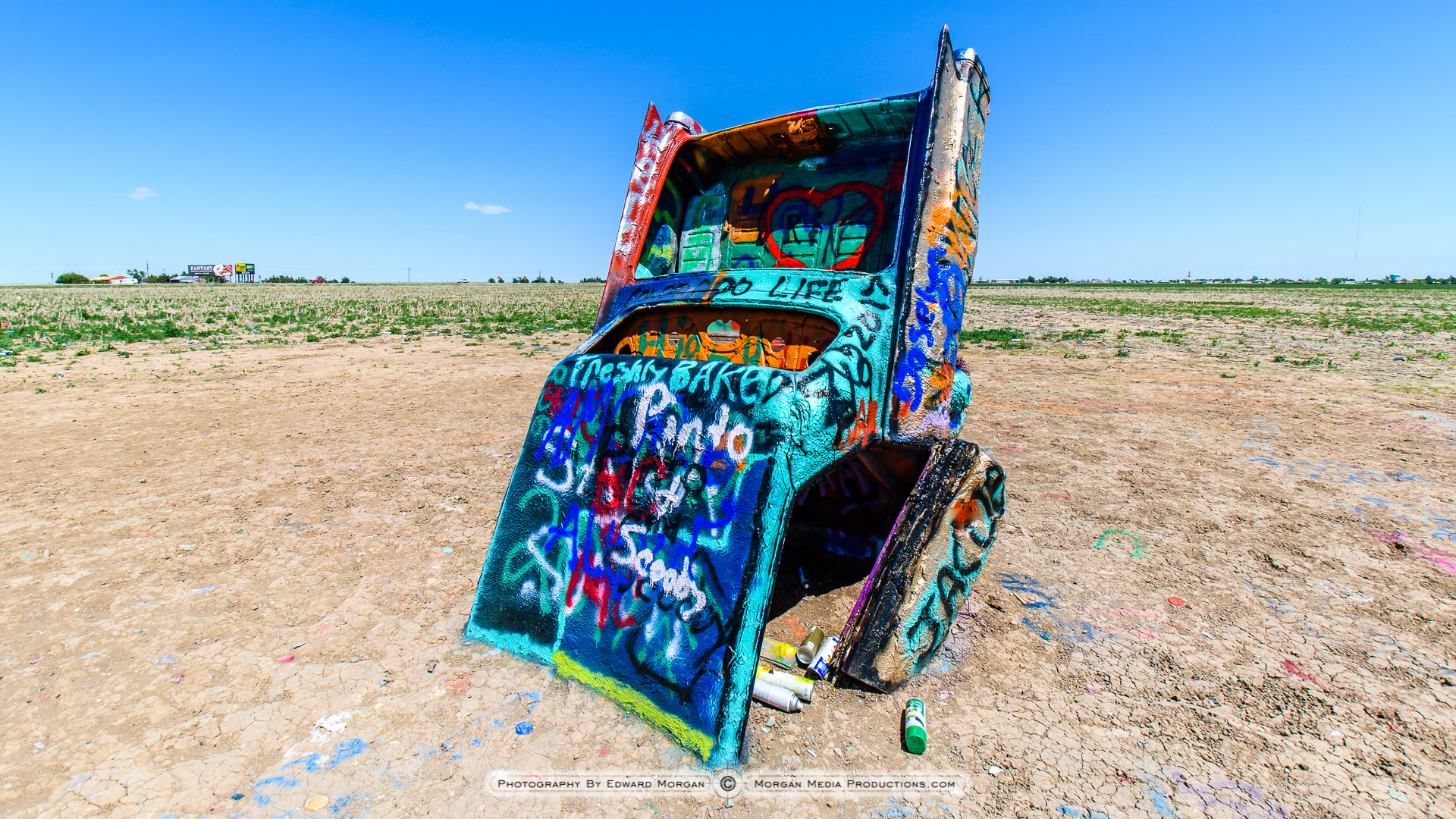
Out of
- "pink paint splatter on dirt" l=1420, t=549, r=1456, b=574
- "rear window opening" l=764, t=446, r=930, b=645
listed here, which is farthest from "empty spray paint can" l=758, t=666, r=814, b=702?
"pink paint splatter on dirt" l=1420, t=549, r=1456, b=574

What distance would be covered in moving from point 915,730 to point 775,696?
0.54m

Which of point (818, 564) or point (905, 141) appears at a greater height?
point (905, 141)

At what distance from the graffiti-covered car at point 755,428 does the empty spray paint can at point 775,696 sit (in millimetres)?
261

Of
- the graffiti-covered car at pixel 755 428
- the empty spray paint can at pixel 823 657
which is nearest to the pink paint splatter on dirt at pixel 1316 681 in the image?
the graffiti-covered car at pixel 755 428

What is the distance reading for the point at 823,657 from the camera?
288 cm

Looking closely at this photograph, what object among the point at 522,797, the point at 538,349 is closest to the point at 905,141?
the point at 522,797

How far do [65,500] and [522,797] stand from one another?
4838 mm

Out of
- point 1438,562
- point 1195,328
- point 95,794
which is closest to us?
point 95,794

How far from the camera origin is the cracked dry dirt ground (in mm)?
2168

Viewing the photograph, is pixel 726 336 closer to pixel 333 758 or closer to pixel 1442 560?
pixel 333 758

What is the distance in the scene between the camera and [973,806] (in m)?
2.11

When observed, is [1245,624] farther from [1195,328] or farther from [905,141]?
[1195,328]

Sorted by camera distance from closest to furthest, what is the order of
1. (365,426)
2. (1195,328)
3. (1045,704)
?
1. (1045,704)
2. (365,426)
3. (1195,328)

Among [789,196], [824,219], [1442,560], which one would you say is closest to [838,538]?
[824,219]
